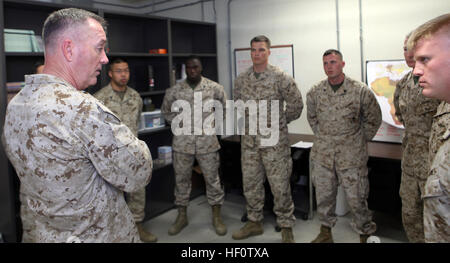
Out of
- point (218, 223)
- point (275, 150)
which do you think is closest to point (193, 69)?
point (275, 150)

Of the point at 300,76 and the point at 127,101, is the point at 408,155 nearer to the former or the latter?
the point at 300,76

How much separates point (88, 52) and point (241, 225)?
8.36 feet

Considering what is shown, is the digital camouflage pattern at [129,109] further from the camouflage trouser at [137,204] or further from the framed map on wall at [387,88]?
the framed map on wall at [387,88]

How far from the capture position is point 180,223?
329 centimetres

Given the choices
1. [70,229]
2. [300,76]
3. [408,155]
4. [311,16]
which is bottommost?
[70,229]

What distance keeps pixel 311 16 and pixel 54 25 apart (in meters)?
2.98

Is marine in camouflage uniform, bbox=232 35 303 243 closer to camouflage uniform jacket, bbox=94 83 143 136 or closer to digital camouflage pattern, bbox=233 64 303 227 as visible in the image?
digital camouflage pattern, bbox=233 64 303 227

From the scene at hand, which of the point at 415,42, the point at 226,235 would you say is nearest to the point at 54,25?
the point at 415,42

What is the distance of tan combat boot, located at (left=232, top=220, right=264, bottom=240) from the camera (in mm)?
3006

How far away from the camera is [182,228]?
3.30 meters

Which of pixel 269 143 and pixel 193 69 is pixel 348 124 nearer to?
pixel 269 143

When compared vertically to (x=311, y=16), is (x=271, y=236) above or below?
below

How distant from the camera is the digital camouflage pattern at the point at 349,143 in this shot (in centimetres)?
259

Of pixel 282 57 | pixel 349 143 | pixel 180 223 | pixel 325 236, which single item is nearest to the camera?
pixel 349 143
